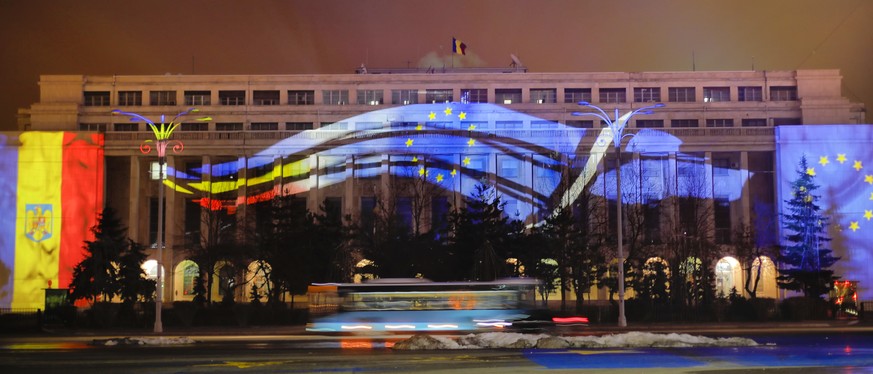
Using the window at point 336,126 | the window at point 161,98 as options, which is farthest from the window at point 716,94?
the window at point 161,98

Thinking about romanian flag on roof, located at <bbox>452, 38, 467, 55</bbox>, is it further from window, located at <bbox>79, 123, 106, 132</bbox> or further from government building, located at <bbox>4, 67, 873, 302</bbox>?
window, located at <bbox>79, 123, 106, 132</bbox>

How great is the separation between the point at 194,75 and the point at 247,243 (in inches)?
1428

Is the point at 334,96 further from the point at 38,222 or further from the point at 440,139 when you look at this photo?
the point at 38,222

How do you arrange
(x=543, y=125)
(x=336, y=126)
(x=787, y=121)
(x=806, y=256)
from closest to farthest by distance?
1. (x=806, y=256)
2. (x=543, y=125)
3. (x=336, y=126)
4. (x=787, y=121)

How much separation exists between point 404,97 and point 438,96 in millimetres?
3556

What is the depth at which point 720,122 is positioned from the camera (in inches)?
3381

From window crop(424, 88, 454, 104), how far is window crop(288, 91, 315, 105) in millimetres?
11995

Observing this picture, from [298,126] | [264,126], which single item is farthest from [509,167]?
[264,126]

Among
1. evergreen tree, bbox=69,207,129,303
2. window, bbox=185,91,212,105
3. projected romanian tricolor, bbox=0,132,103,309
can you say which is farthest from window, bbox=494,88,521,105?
evergreen tree, bbox=69,207,129,303

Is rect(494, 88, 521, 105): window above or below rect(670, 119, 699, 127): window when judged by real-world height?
above

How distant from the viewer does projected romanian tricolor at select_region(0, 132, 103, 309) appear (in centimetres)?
7262

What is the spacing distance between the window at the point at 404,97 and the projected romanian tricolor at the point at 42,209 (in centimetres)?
2999

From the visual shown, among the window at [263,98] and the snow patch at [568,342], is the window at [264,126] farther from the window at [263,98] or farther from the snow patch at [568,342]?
the snow patch at [568,342]

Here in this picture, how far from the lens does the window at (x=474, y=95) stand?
87.7 metres
